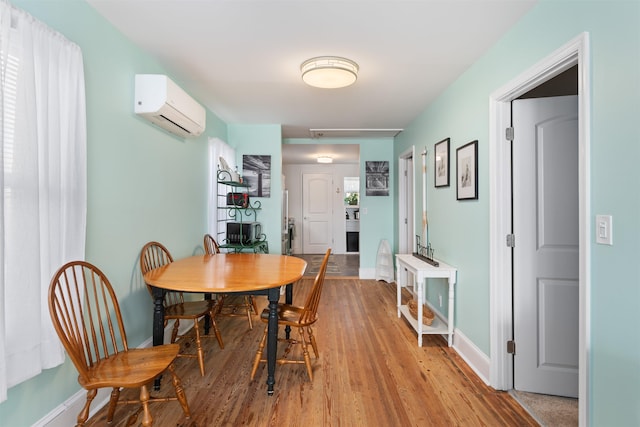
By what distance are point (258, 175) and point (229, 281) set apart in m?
2.66

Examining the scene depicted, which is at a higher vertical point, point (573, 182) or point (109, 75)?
point (109, 75)

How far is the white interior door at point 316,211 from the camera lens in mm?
8375

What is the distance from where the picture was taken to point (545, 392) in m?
2.10

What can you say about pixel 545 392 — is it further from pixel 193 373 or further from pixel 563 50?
pixel 193 373

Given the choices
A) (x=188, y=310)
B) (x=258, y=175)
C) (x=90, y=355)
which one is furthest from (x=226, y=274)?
(x=258, y=175)

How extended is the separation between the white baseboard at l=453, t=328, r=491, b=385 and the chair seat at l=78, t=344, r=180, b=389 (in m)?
2.06

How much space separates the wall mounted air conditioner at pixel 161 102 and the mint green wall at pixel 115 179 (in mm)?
67

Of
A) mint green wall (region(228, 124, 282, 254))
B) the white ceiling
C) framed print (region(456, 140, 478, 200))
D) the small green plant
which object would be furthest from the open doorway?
framed print (region(456, 140, 478, 200))

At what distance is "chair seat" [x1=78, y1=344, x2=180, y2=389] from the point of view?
1.40 m

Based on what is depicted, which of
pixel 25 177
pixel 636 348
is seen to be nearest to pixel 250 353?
pixel 25 177

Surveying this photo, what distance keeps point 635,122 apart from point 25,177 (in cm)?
251

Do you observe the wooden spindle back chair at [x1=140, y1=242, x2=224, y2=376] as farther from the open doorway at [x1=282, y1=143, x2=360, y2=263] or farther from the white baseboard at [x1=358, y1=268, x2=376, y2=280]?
the open doorway at [x1=282, y1=143, x2=360, y2=263]

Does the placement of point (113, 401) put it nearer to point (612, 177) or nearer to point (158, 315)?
point (158, 315)

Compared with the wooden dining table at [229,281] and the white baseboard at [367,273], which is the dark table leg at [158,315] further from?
the white baseboard at [367,273]
